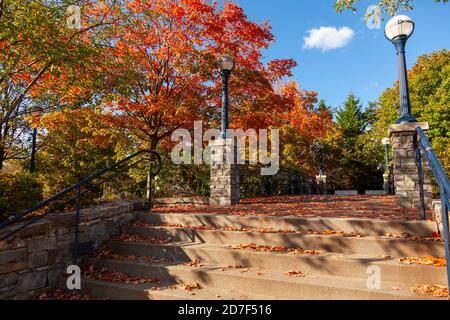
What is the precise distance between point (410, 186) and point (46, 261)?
7.04m

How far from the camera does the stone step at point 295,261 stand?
3578 millimetres

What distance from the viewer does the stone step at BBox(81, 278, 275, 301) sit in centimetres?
381

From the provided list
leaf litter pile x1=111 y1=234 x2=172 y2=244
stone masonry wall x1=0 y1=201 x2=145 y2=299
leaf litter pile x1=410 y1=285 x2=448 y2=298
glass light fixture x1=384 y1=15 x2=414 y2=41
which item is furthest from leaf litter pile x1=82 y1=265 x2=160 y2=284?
glass light fixture x1=384 y1=15 x2=414 y2=41

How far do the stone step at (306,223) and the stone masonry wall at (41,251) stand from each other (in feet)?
4.06

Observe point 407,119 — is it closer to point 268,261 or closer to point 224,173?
point 268,261

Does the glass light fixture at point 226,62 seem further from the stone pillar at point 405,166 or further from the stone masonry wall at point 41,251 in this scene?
the stone masonry wall at point 41,251

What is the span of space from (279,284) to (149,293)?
1709mm

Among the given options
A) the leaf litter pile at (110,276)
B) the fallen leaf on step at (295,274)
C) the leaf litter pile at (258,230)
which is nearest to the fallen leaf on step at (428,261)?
the leaf litter pile at (258,230)

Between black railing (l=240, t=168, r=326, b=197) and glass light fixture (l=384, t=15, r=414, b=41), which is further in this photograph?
black railing (l=240, t=168, r=326, b=197)

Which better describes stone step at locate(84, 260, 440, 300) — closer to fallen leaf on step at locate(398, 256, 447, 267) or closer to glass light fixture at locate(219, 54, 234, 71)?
fallen leaf on step at locate(398, 256, 447, 267)

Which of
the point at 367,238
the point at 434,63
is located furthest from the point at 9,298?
the point at 434,63

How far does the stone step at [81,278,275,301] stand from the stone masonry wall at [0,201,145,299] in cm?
70

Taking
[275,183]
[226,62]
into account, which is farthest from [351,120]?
[226,62]

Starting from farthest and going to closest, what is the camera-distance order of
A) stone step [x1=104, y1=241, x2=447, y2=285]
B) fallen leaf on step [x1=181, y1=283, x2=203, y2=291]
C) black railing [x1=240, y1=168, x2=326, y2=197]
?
black railing [x1=240, y1=168, x2=326, y2=197]
fallen leaf on step [x1=181, y1=283, x2=203, y2=291]
stone step [x1=104, y1=241, x2=447, y2=285]
